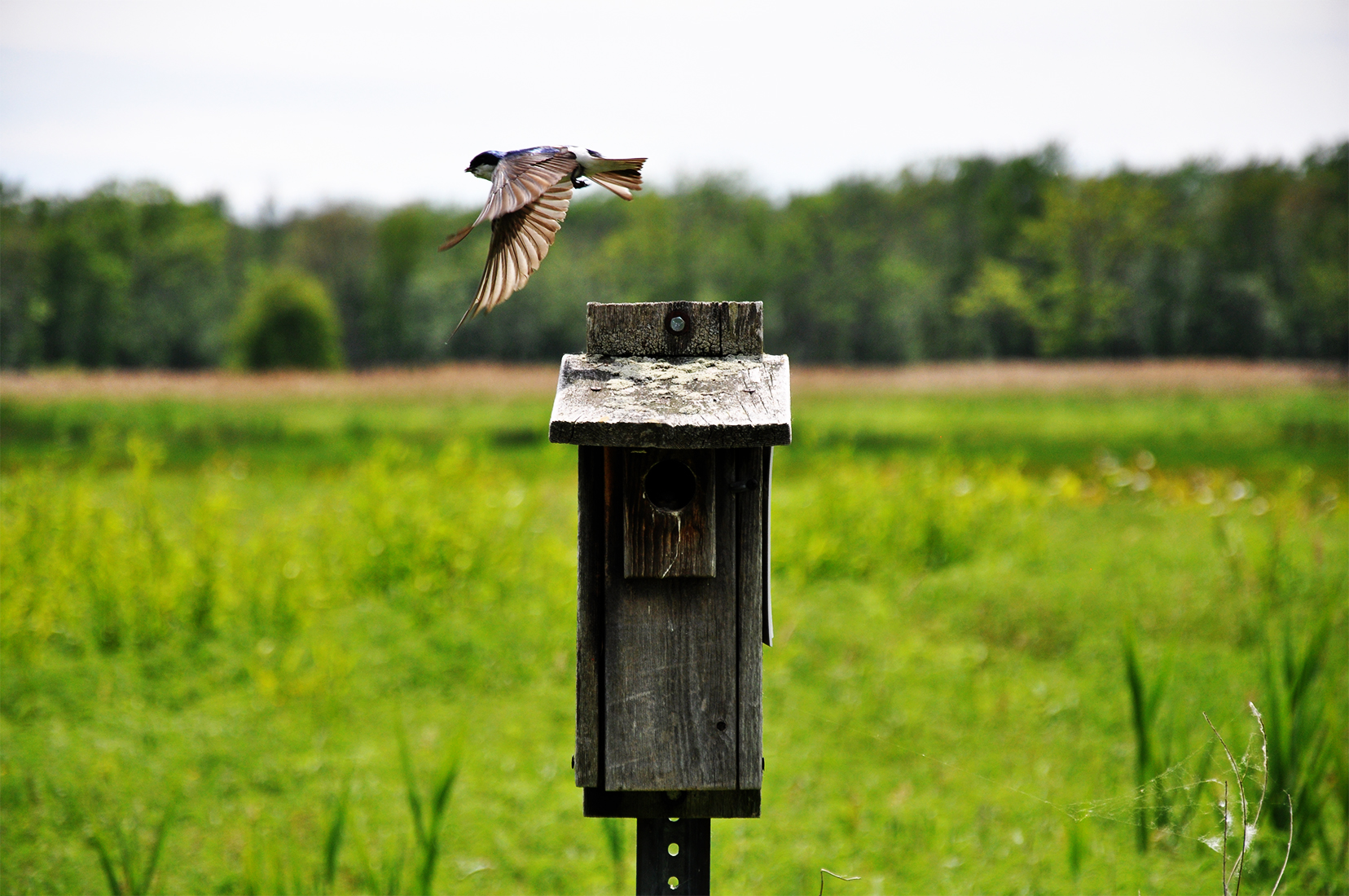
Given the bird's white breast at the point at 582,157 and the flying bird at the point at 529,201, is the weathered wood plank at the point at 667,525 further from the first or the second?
the bird's white breast at the point at 582,157

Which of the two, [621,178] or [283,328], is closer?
[621,178]

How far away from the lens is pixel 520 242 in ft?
4.12

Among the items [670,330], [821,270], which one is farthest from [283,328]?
[670,330]

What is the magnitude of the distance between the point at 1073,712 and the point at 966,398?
11.4m

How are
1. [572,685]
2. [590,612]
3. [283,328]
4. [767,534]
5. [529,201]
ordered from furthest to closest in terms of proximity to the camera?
[283,328]
[572,685]
[767,534]
[590,612]
[529,201]

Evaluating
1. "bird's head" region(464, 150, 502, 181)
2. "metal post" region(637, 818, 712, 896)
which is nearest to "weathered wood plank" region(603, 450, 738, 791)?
"metal post" region(637, 818, 712, 896)

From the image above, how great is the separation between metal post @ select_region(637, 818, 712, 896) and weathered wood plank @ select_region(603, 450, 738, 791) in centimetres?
12

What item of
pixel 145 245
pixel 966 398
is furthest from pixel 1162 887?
pixel 145 245

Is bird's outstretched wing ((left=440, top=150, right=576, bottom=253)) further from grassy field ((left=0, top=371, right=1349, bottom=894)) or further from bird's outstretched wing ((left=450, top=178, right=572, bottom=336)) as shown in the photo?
grassy field ((left=0, top=371, right=1349, bottom=894))

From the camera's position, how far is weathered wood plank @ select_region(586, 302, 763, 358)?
1.48m

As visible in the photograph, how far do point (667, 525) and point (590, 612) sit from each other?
0.67 feet

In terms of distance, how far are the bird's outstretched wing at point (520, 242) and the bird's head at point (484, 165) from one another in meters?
0.19

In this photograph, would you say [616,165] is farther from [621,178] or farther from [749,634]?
[749,634]

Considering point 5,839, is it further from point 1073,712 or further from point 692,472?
point 1073,712
